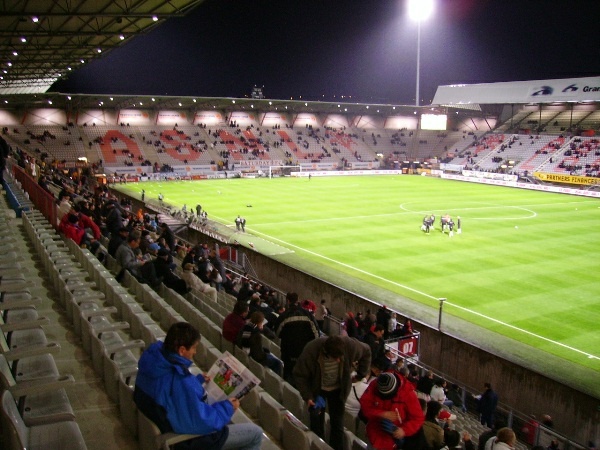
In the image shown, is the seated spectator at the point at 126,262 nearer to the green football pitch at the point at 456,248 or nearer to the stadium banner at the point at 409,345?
the stadium banner at the point at 409,345

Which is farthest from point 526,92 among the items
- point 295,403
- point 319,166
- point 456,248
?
point 295,403

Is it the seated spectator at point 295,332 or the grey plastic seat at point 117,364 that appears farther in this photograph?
the seated spectator at point 295,332

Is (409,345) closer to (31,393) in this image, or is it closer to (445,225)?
(31,393)

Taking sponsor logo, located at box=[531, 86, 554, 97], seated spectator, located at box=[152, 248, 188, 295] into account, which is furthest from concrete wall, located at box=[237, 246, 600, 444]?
sponsor logo, located at box=[531, 86, 554, 97]

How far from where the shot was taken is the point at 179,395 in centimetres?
368

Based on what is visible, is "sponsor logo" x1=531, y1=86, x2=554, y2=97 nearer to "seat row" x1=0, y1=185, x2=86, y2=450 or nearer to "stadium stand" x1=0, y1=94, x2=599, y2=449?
"stadium stand" x1=0, y1=94, x2=599, y2=449

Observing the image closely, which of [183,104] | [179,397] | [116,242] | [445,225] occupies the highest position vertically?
[183,104]

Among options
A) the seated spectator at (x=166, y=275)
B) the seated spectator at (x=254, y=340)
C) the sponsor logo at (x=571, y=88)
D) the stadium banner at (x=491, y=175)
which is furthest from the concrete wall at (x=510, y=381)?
the sponsor logo at (x=571, y=88)

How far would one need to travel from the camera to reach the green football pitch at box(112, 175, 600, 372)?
18062 millimetres

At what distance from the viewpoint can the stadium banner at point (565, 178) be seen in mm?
52844

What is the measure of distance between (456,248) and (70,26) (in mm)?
20840

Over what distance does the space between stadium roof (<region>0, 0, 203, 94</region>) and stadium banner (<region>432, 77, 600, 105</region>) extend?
162 feet

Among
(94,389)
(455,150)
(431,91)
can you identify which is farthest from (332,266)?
(431,91)

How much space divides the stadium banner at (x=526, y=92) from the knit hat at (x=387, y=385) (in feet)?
204
